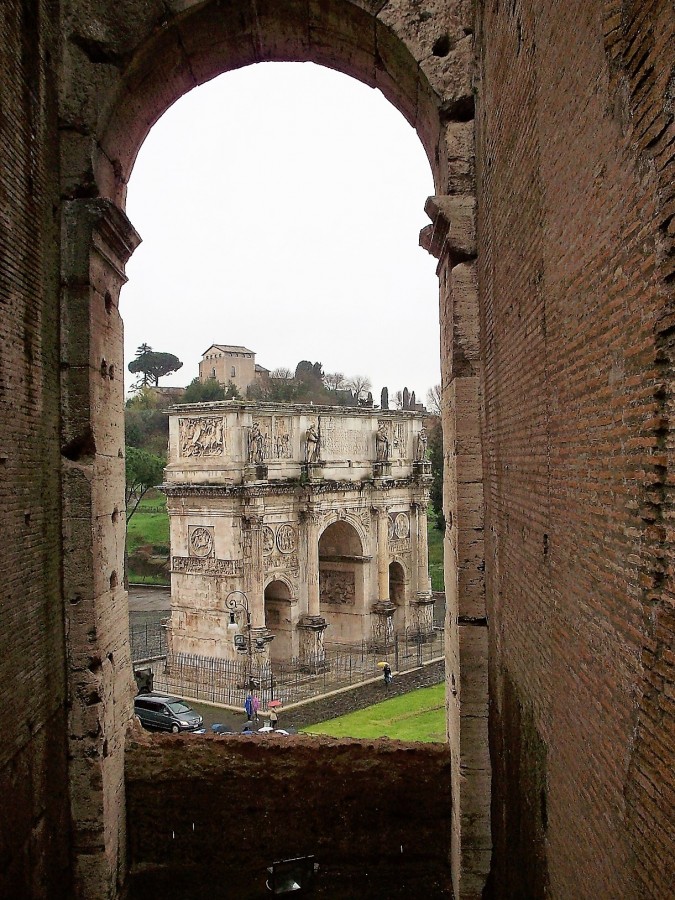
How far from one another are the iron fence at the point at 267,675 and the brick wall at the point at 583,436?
607 inches

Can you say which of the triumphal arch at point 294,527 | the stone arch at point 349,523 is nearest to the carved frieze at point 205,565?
the triumphal arch at point 294,527

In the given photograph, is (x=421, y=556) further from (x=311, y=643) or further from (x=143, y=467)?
(x=143, y=467)

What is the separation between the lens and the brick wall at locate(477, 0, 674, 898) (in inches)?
96.9

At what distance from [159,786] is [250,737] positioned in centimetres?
83

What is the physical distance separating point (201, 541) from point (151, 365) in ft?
145

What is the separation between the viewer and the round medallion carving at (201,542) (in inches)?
834

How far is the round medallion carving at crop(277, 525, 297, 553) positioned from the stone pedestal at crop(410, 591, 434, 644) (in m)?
6.02

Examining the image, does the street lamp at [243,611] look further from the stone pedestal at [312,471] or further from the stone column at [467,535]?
the stone column at [467,535]

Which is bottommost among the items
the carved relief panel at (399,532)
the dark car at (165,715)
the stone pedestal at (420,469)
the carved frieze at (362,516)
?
the dark car at (165,715)

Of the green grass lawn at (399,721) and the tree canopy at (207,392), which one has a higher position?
the tree canopy at (207,392)

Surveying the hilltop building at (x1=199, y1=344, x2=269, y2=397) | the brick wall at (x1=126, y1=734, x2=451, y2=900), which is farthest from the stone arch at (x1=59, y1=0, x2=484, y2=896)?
the hilltop building at (x1=199, y1=344, x2=269, y2=397)

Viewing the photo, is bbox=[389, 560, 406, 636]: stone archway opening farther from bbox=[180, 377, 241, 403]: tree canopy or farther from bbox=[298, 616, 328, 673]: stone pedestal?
bbox=[180, 377, 241, 403]: tree canopy

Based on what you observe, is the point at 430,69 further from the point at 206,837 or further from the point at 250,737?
the point at 206,837

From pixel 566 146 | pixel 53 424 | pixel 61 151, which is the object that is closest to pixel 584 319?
pixel 566 146
